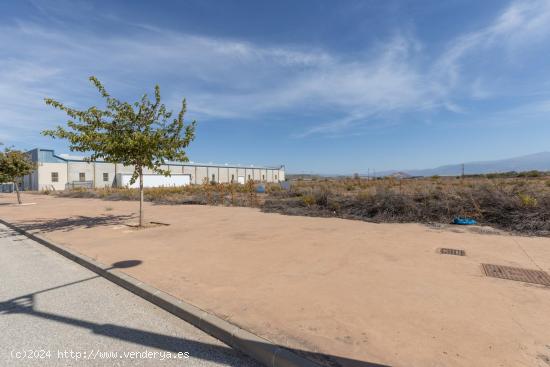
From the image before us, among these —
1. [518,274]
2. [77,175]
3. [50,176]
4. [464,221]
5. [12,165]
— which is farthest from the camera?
[77,175]

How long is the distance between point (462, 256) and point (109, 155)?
10.2 metres

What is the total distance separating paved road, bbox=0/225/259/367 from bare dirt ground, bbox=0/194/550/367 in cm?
48

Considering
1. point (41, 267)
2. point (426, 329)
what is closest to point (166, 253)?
point (41, 267)

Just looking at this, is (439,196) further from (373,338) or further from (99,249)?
(99,249)

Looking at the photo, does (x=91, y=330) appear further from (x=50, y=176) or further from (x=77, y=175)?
(x=77, y=175)

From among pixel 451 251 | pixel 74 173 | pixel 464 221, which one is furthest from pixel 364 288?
pixel 74 173

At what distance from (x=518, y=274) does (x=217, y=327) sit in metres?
4.79

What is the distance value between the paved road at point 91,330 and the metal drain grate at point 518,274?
169 inches

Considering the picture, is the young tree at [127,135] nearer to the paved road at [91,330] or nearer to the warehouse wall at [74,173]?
the paved road at [91,330]

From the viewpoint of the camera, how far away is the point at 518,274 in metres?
4.72

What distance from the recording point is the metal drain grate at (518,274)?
4.46 m

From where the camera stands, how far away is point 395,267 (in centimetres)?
518

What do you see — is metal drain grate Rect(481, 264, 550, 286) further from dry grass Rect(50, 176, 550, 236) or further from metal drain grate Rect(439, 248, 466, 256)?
dry grass Rect(50, 176, 550, 236)

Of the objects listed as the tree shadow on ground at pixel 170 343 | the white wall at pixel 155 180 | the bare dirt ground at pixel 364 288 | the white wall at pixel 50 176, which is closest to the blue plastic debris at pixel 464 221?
the bare dirt ground at pixel 364 288
